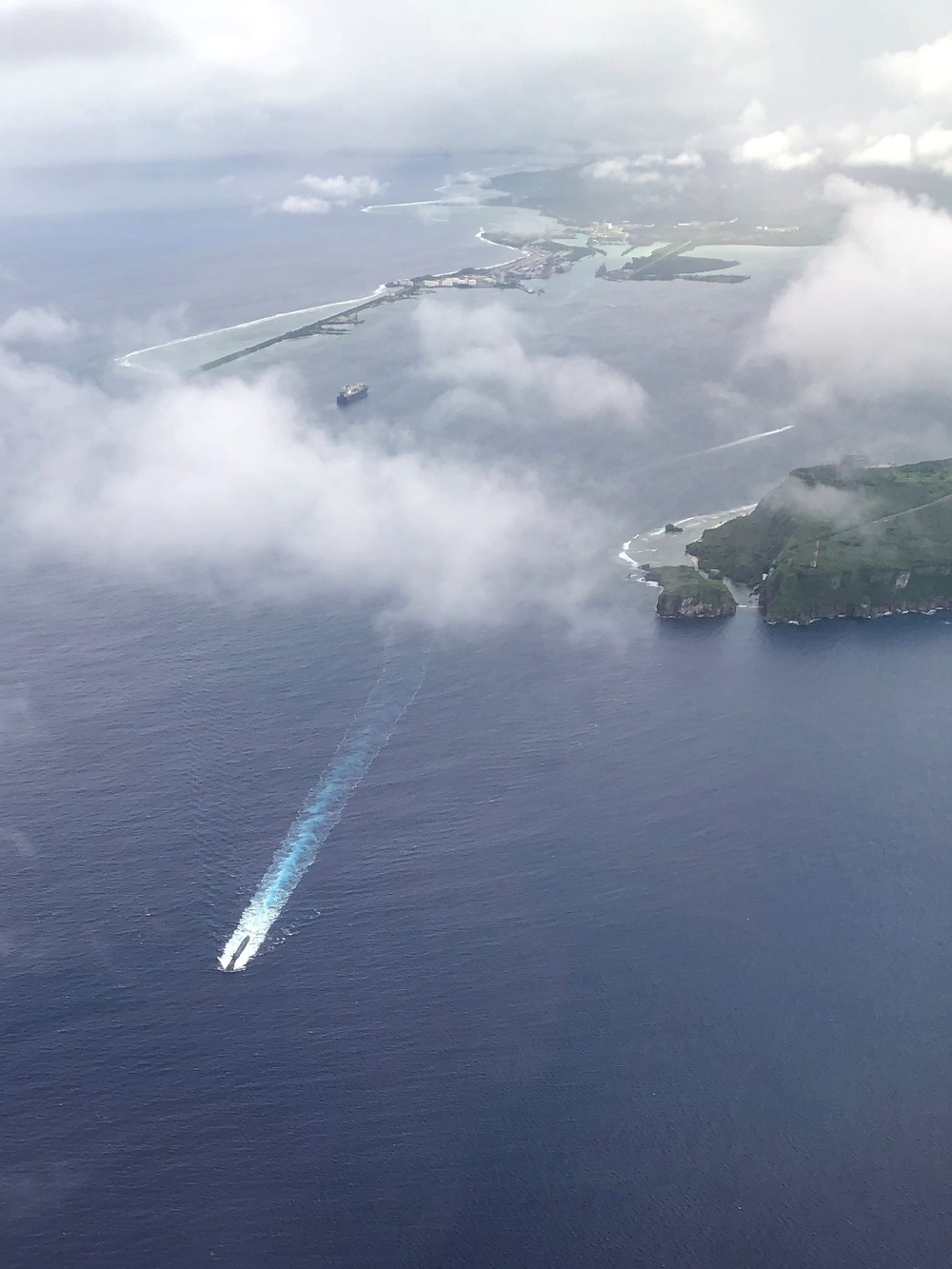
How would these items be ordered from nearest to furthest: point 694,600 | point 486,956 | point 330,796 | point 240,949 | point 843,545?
point 486,956
point 240,949
point 330,796
point 694,600
point 843,545

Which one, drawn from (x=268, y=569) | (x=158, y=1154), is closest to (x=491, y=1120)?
(x=158, y=1154)

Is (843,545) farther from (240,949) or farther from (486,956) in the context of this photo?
(240,949)

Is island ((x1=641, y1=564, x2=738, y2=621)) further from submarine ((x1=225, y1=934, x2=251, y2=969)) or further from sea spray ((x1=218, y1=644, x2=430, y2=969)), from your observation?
submarine ((x1=225, y1=934, x2=251, y2=969))

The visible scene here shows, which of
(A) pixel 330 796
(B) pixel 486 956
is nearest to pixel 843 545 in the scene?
(A) pixel 330 796

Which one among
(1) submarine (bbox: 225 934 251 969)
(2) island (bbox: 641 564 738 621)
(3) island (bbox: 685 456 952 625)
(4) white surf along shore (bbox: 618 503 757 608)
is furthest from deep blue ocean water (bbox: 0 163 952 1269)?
(4) white surf along shore (bbox: 618 503 757 608)

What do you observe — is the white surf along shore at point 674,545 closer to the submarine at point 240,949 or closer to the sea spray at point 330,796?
the sea spray at point 330,796

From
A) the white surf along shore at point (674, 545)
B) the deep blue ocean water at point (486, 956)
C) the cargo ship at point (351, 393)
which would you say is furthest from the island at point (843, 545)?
the cargo ship at point (351, 393)
